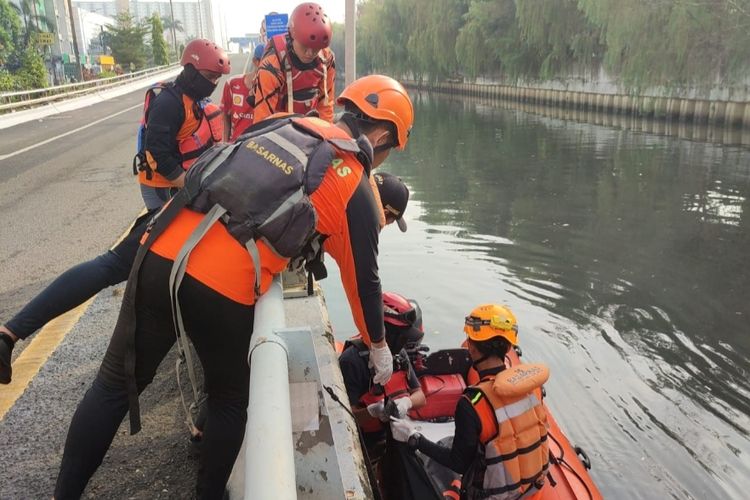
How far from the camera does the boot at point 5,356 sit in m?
2.65

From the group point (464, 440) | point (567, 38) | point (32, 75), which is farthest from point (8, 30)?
point (464, 440)

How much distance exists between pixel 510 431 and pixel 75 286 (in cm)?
220

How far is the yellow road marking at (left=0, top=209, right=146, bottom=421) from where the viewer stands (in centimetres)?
316

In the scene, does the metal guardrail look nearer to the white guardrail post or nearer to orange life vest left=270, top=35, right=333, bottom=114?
orange life vest left=270, top=35, right=333, bottom=114

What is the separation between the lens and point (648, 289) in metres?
9.09

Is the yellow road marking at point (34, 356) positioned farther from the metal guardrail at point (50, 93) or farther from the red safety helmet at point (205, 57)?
the metal guardrail at point (50, 93)

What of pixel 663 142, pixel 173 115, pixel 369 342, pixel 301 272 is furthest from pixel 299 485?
pixel 663 142

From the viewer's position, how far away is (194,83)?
13.4ft

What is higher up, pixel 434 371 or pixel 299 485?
pixel 299 485

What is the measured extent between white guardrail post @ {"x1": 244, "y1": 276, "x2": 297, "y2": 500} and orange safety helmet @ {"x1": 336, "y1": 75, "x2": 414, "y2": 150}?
1253 millimetres

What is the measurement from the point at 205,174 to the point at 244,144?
0.17 m

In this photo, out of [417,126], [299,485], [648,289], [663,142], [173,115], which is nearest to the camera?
[299,485]

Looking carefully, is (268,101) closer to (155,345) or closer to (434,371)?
(434,371)

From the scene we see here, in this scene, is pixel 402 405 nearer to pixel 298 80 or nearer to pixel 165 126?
pixel 165 126
